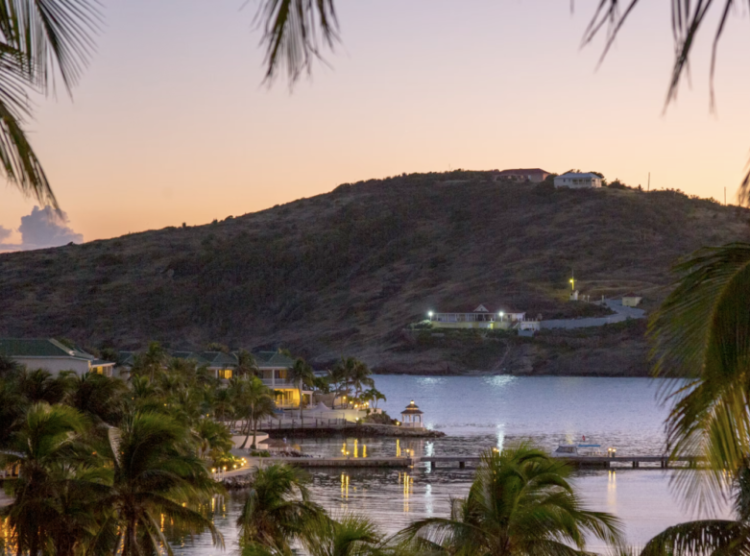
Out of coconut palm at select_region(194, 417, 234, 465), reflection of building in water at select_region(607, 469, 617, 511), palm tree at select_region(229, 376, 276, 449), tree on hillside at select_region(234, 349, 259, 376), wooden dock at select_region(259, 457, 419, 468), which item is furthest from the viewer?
tree on hillside at select_region(234, 349, 259, 376)

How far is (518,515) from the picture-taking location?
41.1 feet

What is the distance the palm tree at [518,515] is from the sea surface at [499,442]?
139cm

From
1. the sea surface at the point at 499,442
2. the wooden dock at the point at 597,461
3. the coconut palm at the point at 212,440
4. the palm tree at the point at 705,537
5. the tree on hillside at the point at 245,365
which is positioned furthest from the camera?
the tree on hillside at the point at 245,365

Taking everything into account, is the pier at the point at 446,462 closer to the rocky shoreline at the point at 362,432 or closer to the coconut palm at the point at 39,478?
the rocky shoreline at the point at 362,432

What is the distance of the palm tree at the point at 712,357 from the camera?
4746 millimetres

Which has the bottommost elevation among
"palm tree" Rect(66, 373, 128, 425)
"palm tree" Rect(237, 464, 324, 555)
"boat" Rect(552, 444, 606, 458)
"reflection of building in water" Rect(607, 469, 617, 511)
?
"reflection of building in water" Rect(607, 469, 617, 511)

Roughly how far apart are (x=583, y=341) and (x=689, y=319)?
197 m

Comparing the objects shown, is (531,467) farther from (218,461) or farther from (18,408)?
(218,461)

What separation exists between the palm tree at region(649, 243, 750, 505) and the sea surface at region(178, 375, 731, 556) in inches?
16.6

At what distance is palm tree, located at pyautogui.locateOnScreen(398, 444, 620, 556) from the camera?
12438 millimetres

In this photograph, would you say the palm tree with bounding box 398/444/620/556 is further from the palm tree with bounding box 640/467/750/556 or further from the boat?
the boat

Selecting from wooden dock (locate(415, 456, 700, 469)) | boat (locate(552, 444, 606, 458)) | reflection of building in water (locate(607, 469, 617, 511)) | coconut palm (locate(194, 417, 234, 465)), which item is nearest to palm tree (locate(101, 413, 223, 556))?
coconut palm (locate(194, 417, 234, 465))

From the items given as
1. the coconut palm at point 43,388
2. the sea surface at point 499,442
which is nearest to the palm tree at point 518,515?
the sea surface at point 499,442

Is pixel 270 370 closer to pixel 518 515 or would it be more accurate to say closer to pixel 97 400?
pixel 97 400
